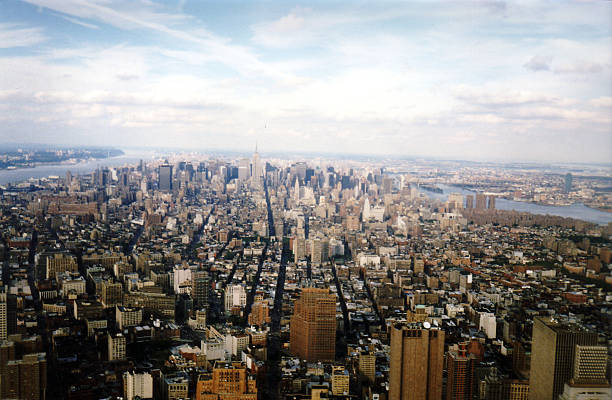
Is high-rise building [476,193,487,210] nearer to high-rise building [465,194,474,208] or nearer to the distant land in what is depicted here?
high-rise building [465,194,474,208]

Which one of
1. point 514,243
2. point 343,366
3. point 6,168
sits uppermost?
→ point 6,168

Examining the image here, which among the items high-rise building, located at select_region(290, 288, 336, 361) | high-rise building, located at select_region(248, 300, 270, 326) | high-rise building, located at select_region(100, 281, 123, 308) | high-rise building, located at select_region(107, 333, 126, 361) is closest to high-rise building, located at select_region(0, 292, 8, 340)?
high-rise building, located at select_region(107, 333, 126, 361)

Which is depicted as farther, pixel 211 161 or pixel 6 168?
pixel 211 161

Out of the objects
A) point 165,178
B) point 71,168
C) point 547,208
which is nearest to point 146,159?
point 165,178

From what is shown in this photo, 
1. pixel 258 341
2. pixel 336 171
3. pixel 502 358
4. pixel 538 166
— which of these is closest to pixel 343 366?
pixel 258 341

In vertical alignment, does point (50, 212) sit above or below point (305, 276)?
above

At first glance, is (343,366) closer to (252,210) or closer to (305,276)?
(305,276)

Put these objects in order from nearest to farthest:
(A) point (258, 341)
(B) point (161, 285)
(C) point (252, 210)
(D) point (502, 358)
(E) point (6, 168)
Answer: (D) point (502, 358), (A) point (258, 341), (E) point (6, 168), (B) point (161, 285), (C) point (252, 210)

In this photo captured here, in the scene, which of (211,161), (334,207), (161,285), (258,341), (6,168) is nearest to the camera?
(258,341)
